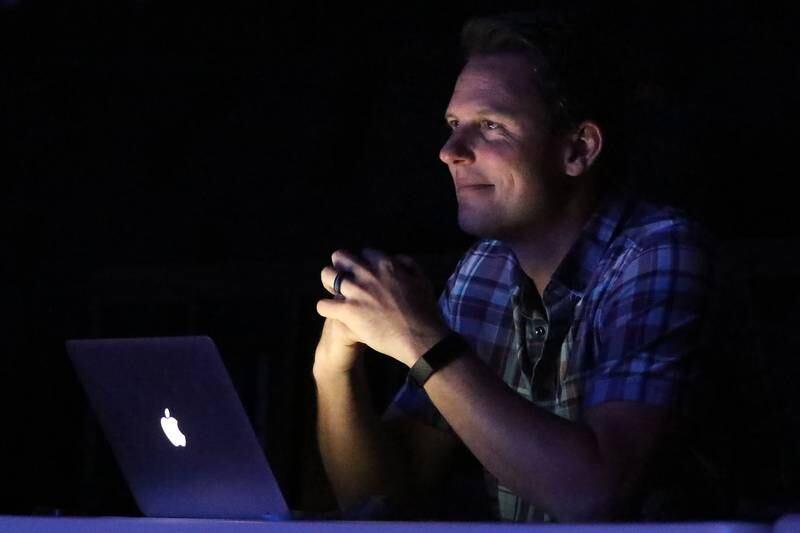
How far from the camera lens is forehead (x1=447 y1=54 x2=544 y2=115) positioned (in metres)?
1.71

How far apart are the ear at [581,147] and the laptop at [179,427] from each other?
705mm

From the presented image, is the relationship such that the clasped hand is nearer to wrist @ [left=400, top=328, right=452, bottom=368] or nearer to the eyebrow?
wrist @ [left=400, top=328, right=452, bottom=368]

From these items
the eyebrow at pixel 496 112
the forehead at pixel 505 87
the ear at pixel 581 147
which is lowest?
the ear at pixel 581 147

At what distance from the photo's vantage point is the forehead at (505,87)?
171 cm

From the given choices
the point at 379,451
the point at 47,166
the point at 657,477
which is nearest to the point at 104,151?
the point at 47,166

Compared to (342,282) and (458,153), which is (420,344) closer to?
(342,282)

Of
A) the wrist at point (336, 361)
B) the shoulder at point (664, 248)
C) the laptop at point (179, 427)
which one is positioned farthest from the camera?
the wrist at point (336, 361)

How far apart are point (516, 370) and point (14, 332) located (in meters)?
1.43

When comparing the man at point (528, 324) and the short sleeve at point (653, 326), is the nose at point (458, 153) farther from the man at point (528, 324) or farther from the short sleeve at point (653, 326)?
the short sleeve at point (653, 326)

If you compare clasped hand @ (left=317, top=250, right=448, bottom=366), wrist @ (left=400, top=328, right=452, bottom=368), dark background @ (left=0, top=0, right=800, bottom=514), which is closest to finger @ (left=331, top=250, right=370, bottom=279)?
clasped hand @ (left=317, top=250, right=448, bottom=366)

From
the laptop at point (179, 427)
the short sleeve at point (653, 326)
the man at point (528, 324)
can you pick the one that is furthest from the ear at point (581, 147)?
the laptop at point (179, 427)

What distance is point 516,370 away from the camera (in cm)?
173

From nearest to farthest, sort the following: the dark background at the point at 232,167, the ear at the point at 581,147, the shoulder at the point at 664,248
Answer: the shoulder at the point at 664,248, the ear at the point at 581,147, the dark background at the point at 232,167

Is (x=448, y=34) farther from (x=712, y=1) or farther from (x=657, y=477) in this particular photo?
(x=657, y=477)
